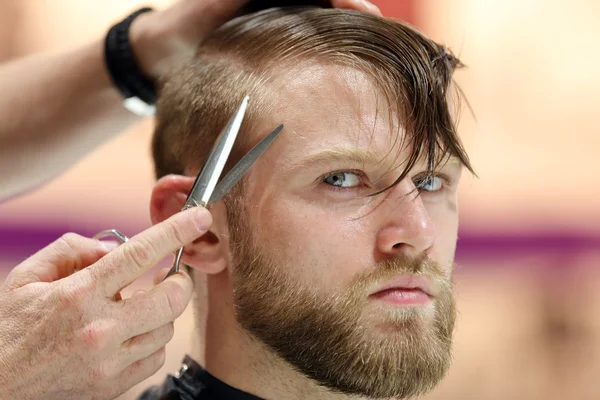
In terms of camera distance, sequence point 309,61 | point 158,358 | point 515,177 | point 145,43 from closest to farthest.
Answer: point 158,358, point 309,61, point 145,43, point 515,177

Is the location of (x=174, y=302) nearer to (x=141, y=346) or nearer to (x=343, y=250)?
(x=141, y=346)

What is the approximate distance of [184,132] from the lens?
167 cm

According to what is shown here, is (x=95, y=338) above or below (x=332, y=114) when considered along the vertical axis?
below

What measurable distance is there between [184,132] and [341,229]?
0.48 metres

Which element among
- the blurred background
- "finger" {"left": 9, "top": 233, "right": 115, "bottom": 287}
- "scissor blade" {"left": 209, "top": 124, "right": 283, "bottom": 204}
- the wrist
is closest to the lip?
"scissor blade" {"left": 209, "top": 124, "right": 283, "bottom": 204}

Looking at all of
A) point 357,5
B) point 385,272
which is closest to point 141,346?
point 385,272

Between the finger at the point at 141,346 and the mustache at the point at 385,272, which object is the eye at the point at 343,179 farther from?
the finger at the point at 141,346

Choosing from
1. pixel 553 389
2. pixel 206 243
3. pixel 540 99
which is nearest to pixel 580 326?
pixel 553 389

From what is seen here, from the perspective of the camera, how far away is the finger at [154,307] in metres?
1.22

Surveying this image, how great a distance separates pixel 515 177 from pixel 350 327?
9.80ft

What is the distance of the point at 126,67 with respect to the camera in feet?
6.40

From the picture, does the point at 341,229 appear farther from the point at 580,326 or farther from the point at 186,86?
the point at 580,326

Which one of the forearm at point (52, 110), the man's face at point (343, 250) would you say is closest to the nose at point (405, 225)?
the man's face at point (343, 250)

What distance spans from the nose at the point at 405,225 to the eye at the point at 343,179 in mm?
78
